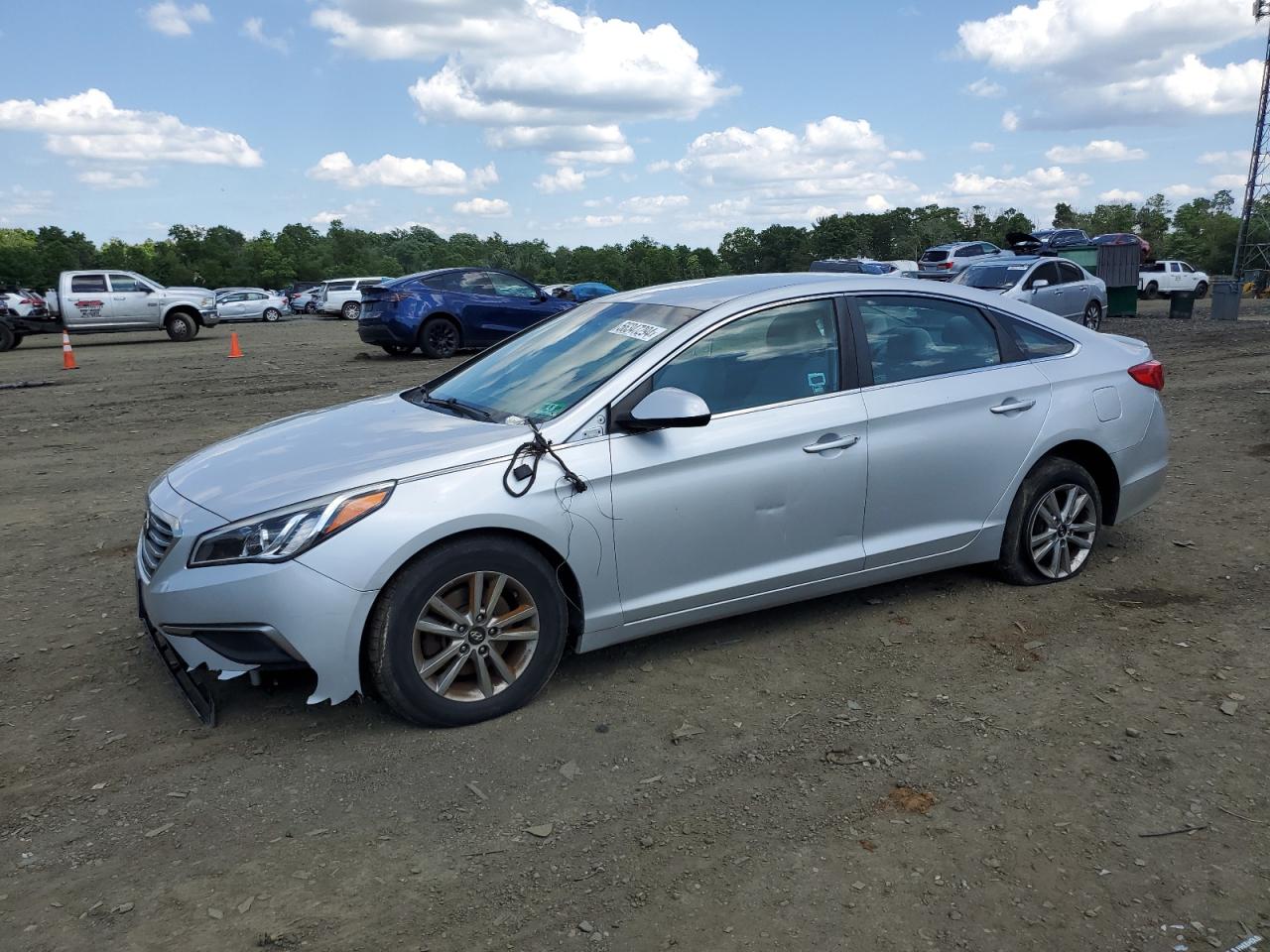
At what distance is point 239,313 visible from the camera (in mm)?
42344

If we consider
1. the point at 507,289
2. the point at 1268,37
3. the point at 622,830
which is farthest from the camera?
the point at 1268,37

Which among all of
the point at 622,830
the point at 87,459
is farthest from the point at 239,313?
the point at 622,830

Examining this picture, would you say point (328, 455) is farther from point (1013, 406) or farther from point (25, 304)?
point (25, 304)

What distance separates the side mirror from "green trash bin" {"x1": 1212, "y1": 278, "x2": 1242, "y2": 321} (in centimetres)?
2590

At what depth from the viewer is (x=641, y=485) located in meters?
4.13

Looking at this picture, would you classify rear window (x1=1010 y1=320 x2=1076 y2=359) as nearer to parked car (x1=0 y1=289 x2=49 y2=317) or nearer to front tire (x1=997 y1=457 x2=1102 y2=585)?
front tire (x1=997 y1=457 x2=1102 y2=585)

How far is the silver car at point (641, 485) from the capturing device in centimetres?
374

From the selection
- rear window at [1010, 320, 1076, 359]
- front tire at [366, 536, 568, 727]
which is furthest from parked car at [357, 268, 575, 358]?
front tire at [366, 536, 568, 727]

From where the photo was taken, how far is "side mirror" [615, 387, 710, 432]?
4012 mm

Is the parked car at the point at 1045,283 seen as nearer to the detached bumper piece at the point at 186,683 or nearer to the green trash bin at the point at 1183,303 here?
the green trash bin at the point at 1183,303

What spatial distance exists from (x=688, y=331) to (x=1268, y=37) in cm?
4232

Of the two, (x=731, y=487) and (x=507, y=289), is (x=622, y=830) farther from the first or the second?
(x=507, y=289)

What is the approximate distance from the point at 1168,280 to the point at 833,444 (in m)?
39.1

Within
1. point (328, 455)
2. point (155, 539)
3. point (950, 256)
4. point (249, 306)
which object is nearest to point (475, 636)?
point (328, 455)
